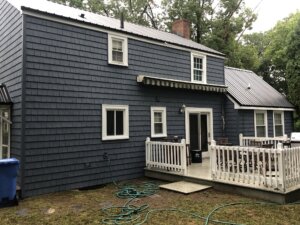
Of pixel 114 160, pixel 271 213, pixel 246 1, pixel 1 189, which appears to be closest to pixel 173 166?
pixel 114 160

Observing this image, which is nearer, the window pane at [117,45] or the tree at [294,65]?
the window pane at [117,45]

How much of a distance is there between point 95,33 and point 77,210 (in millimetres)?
5537

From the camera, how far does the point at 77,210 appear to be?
6301 mm

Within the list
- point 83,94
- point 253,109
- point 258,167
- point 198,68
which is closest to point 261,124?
point 253,109

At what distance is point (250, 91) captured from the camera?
50.2ft

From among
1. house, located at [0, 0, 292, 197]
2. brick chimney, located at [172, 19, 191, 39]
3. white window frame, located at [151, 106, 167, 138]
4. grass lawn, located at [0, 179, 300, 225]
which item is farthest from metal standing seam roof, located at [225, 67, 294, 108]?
grass lawn, located at [0, 179, 300, 225]

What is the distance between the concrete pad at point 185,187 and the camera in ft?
25.3

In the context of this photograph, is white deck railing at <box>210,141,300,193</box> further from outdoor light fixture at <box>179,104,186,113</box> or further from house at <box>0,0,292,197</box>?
outdoor light fixture at <box>179,104,186,113</box>

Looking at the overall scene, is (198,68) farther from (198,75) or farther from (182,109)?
(182,109)

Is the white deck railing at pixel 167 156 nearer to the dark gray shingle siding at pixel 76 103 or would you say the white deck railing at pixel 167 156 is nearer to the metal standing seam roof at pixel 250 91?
the dark gray shingle siding at pixel 76 103

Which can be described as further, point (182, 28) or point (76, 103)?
point (182, 28)

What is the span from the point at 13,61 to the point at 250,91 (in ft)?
39.4

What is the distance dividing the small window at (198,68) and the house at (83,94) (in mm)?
450

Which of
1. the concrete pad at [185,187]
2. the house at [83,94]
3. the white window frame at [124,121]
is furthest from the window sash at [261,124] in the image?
the white window frame at [124,121]
